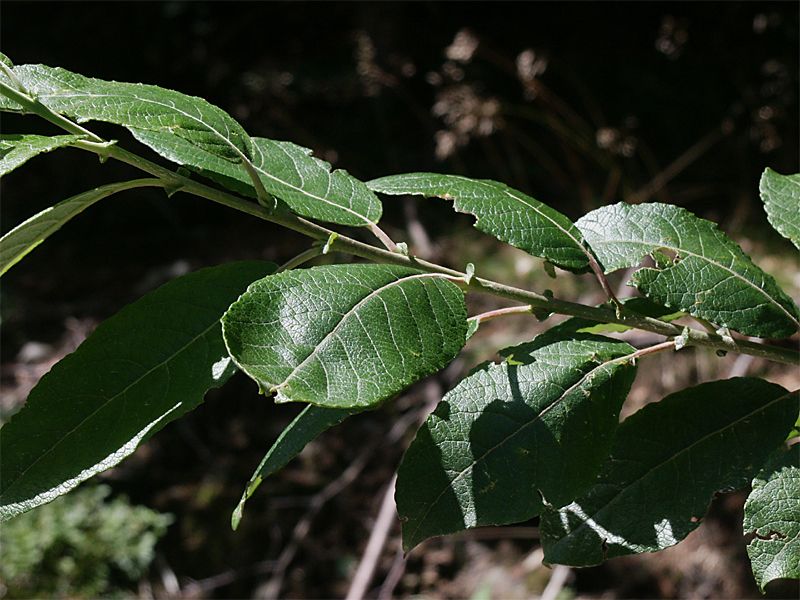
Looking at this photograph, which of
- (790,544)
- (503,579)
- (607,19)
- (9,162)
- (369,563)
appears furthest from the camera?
(607,19)

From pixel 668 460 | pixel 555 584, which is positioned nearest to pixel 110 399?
pixel 668 460

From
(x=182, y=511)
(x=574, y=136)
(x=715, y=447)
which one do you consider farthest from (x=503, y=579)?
(x=715, y=447)

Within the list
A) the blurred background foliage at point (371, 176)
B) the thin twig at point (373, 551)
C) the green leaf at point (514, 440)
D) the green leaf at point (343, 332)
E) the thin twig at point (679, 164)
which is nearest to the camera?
the green leaf at point (343, 332)

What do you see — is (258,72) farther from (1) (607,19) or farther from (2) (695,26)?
(2) (695,26)

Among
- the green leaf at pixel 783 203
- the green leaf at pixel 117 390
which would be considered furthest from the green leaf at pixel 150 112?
the green leaf at pixel 783 203

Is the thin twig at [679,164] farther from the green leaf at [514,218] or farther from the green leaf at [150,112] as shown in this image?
the green leaf at [150,112]

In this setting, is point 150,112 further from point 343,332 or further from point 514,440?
point 514,440
